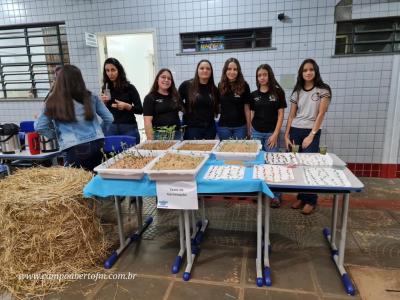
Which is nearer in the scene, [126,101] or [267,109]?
[267,109]

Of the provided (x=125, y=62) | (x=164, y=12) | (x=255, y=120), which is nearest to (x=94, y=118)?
(x=255, y=120)

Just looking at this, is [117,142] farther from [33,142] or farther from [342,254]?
[342,254]

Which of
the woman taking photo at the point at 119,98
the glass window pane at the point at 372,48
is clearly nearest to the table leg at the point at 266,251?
the woman taking photo at the point at 119,98

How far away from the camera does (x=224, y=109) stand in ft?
10.2

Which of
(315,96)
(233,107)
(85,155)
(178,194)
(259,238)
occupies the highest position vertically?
(315,96)

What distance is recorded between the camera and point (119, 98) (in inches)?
130

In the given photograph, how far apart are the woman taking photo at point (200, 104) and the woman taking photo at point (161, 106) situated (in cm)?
13

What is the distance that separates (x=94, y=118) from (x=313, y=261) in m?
2.20

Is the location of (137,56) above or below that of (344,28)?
below

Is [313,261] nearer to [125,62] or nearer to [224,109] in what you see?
[224,109]

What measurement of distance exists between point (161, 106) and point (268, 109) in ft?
3.75

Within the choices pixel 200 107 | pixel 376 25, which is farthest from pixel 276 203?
pixel 376 25

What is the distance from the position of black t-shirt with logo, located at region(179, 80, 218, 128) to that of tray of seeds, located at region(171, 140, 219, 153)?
0.44m

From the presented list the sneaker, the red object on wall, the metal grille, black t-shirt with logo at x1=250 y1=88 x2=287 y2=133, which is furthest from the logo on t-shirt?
the metal grille
